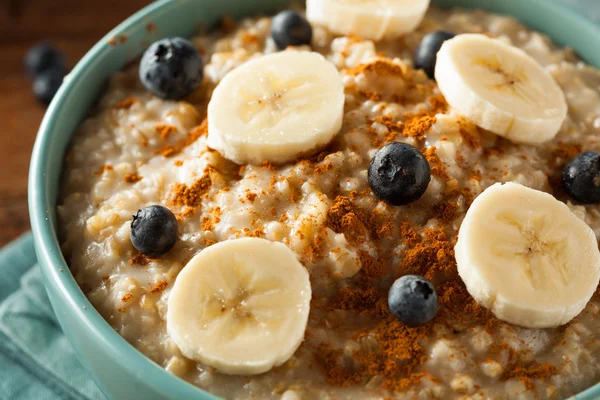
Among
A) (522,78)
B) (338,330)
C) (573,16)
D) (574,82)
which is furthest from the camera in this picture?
(573,16)

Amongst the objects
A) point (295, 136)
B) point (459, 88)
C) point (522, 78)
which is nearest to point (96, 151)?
point (295, 136)

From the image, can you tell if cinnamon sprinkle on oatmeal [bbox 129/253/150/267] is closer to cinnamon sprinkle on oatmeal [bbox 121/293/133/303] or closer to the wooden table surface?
cinnamon sprinkle on oatmeal [bbox 121/293/133/303]

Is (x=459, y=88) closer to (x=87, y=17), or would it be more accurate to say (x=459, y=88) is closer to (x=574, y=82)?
(x=574, y=82)

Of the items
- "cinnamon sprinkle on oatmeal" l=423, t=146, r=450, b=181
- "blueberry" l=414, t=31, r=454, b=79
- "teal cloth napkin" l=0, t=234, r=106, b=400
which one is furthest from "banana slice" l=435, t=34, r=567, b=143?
"teal cloth napkin" l=0, t=234, r=106, b=400

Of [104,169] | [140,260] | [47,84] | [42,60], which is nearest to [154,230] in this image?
[140,260]

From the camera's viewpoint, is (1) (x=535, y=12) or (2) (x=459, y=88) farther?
(1) (x=535, y=12)
